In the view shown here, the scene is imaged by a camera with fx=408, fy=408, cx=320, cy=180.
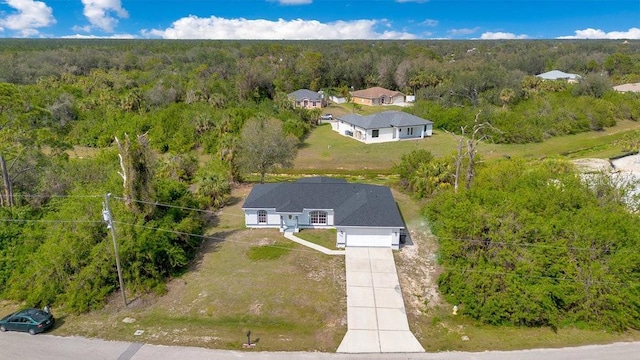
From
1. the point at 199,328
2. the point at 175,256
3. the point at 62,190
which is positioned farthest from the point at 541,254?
the point at 62,190

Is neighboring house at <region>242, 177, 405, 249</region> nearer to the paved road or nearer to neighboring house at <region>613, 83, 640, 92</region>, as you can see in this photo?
the paved road

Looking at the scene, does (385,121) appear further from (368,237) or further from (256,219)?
(368,237)

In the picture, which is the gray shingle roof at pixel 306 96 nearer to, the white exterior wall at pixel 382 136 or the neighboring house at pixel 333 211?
the white exterior wall at pixel 382 136

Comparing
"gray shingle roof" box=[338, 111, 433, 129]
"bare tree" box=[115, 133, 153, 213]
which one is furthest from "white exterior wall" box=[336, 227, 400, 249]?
"gray shingle roof" box=[338, 111, 433, 129]

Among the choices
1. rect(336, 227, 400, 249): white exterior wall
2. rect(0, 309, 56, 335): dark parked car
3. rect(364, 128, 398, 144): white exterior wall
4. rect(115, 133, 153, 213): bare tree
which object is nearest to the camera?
rect(0, 309, 56, 335): dark parked car

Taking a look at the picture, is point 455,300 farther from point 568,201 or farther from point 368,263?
point 568,201

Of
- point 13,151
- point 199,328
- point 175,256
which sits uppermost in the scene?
point 13,151
